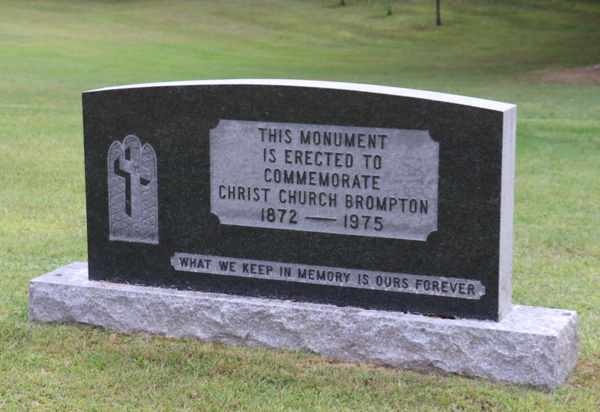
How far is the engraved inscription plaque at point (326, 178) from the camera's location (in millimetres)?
4773

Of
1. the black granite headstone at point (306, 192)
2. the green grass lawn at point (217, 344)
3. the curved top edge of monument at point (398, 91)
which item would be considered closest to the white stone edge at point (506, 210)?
Answer: the black granite headstone at point (306, 192)

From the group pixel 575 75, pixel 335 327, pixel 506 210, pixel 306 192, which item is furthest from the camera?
pixel 575 75

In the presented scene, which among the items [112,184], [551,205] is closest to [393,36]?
[551,205]

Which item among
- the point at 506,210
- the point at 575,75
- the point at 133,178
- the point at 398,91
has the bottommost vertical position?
the point at 506,210

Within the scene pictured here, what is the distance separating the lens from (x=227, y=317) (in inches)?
200

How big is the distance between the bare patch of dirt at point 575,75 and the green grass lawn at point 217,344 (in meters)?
0.09

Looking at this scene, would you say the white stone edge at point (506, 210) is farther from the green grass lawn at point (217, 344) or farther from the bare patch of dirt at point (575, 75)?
the bare patch of dirt at point (575, 75)

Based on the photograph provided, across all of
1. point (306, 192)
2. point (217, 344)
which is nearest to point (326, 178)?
point (306, 192)

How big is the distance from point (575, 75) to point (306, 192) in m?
24.4

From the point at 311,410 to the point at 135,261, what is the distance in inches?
70.1

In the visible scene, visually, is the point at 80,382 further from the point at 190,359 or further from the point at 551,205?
the point at 551,205

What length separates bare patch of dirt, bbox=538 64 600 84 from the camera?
26172 millimetres

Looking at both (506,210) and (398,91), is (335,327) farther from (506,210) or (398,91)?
(398,91)

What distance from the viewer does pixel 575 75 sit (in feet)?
89.7
